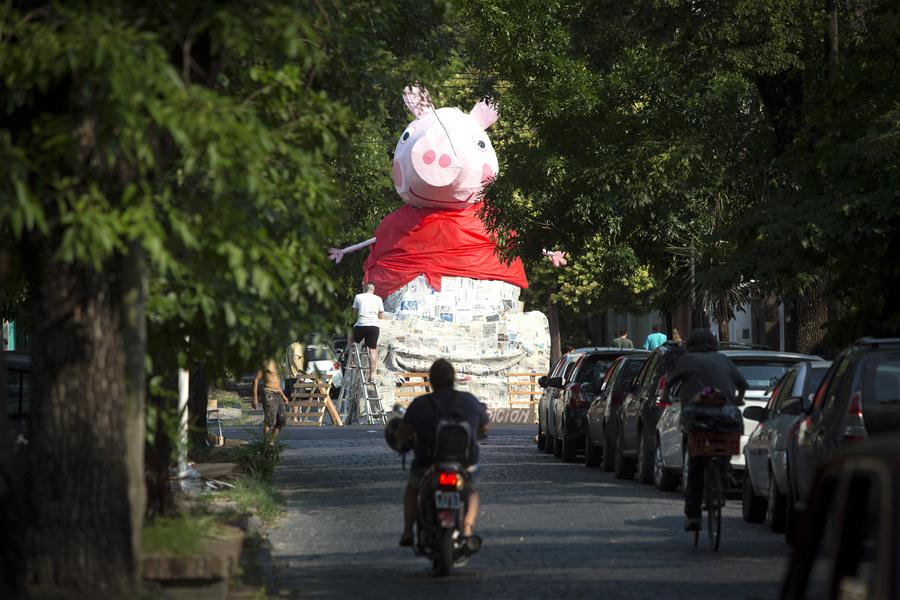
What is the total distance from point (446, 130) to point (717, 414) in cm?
2110

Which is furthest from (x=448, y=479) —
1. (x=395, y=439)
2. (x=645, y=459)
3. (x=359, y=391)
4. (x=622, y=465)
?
(x=359, y=391)

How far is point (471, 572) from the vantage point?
1248 centimetres

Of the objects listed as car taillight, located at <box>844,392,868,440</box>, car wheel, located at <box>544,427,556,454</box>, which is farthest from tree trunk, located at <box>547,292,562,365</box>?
car taillight, located at <box>844,392,868,440</box>

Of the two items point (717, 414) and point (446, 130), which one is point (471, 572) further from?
point (446, 130)

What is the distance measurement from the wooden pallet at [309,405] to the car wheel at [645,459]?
1590 cm

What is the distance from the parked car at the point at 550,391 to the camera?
88.6 ft

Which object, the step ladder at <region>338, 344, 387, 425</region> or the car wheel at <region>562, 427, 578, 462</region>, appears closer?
the car wheel at <region>562, 427, 578, 462</region>

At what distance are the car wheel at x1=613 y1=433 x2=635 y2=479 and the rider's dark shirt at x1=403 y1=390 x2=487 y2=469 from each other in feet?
31.3

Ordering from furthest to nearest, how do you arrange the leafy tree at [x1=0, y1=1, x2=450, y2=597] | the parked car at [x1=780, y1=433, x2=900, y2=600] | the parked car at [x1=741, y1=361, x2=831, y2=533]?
the parked car at [x1=741, y1=361, x2=831, y2=533] → the leafy tree at [x1=0, y1=1, x2=450, y2=597] → the parked car at [x1=780, y1=433, x2=900, y2=600]

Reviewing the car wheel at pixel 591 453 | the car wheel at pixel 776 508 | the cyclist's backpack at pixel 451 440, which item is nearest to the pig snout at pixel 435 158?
the car wheel at pixel 591 453

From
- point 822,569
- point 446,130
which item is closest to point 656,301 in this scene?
point 446,130

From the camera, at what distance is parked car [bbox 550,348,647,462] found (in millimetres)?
25781

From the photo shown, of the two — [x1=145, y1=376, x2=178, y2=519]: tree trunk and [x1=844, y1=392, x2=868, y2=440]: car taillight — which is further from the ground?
[x1=844, y1=392, x2=868, y2=440]: car taillight

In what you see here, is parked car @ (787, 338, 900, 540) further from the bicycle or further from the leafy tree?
the leafy tree
